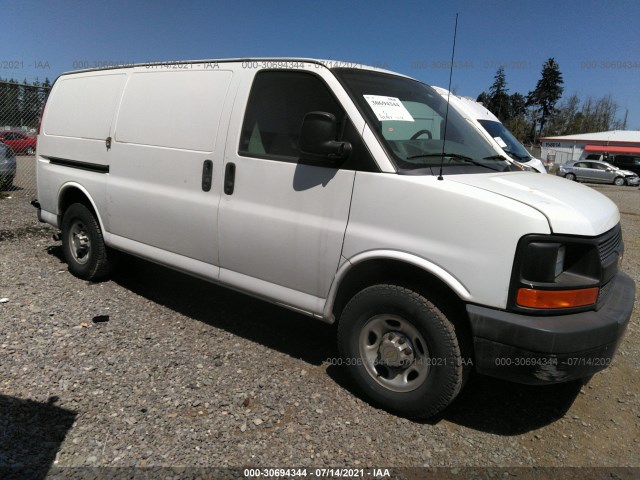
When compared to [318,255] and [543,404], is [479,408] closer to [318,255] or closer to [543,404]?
[543,404]

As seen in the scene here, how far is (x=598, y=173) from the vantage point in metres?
29.6

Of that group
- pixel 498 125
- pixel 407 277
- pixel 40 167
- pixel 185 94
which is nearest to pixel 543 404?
pixel 407 277

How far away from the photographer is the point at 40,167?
210 inches

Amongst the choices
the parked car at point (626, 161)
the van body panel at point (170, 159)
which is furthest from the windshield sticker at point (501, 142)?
the parked car at point (626, 161)

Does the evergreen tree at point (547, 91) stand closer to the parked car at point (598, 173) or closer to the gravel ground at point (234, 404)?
the parked car at point (598, 173)

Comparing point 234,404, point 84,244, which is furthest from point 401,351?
point 84,244

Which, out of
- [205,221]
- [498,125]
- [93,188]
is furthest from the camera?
[498,125]

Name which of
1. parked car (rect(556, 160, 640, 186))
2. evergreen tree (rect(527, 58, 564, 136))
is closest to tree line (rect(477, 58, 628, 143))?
evergreen tree (rect(527, 58, 564, 136))

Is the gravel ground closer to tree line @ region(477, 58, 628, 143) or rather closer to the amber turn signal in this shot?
the amber turn signal

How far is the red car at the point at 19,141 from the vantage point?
13.6 m

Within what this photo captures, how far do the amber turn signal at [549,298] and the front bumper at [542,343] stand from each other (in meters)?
0.06

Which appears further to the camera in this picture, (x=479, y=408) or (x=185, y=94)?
(x=185, y=94)

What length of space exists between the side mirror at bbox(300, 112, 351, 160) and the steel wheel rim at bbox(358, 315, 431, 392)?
3.35ft

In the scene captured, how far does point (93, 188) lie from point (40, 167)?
1.19 m
